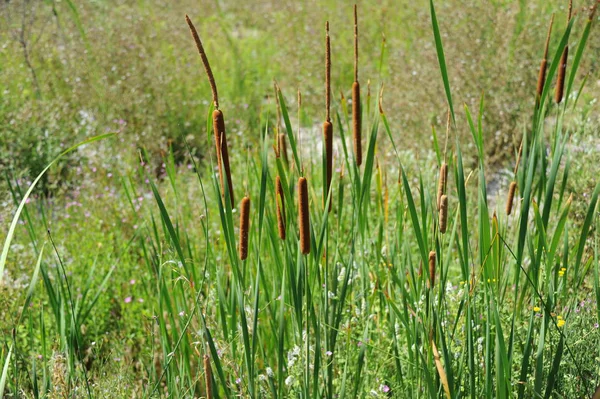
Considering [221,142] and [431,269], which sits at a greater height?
[221,142]

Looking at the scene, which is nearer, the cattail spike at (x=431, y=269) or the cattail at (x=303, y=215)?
the cattail at (x=303, y=215)

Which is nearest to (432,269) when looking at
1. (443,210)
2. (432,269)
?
(432,269)

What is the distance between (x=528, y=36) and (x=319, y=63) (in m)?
1.85

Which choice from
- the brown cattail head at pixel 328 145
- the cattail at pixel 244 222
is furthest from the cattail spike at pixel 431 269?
the cattail at pixel 244 222

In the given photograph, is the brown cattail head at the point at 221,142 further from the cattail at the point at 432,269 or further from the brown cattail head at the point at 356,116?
the cattail at the point at 432,269

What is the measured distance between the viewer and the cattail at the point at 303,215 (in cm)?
103

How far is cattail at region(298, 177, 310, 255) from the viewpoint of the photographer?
1030 millimetres

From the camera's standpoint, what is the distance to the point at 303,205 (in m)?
1.04

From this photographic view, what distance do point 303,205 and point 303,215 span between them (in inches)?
0.8

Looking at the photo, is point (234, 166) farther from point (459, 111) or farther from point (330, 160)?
point (330, 160)

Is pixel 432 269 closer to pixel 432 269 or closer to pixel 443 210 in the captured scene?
pixel 432 269

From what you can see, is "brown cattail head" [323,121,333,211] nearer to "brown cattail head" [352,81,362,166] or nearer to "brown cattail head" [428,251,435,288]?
"brown cattail head" [352,81,362,166]

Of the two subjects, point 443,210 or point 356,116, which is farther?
point 356,116

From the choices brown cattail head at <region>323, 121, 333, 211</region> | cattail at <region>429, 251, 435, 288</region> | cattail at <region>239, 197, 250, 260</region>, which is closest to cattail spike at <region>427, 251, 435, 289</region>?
cattail at <region>429, 251, 435, 288</region>
